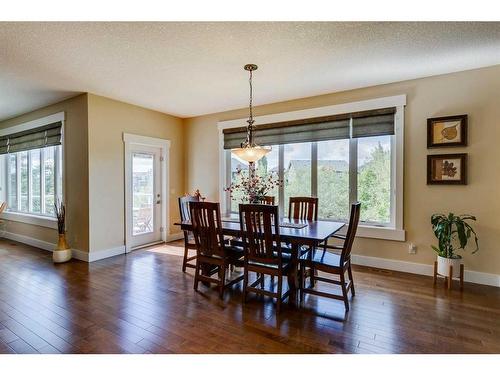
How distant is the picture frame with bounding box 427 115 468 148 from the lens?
321cm

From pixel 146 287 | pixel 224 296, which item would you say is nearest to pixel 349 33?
pixel 224 296

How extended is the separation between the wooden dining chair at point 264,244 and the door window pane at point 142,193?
2.96 m

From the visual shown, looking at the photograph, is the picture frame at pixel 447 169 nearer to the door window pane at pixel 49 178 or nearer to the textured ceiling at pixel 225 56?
the textured ceiling at pixel 225 56

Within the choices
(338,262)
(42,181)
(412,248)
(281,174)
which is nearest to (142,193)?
(42,181)

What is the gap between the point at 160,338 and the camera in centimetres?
207

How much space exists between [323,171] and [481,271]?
2.29m

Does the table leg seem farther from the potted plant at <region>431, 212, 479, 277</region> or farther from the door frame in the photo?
the door frame

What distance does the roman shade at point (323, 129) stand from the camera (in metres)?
3.69

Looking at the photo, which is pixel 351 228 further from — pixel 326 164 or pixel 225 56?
pixel 225 56

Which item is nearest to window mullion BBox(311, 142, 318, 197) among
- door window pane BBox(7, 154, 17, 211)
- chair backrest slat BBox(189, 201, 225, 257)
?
chair backrest slat BBox(189, 201, 225, 257)

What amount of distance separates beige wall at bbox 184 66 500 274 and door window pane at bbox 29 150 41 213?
5.34 metres

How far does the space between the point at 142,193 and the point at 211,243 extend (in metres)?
2.63

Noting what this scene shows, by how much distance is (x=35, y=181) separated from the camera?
527 cm
